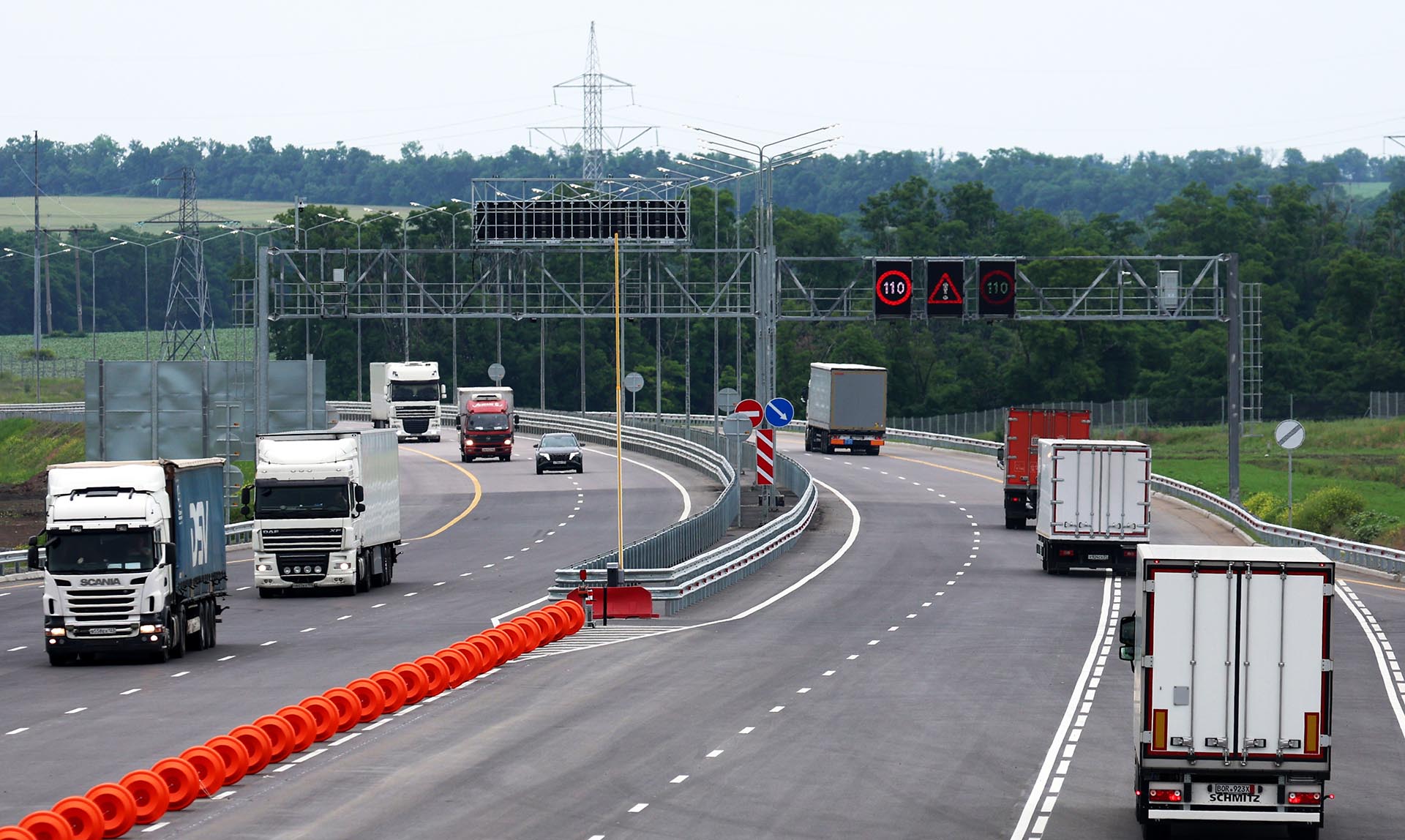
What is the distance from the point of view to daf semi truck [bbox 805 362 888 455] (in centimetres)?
8956

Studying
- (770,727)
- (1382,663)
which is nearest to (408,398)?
(1382,663)

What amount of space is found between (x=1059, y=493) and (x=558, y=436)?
128ft

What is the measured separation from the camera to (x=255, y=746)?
22094 mm

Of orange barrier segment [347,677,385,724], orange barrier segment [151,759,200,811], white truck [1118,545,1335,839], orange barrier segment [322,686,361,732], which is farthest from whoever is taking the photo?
orange barrier segment [347,677,385,724]

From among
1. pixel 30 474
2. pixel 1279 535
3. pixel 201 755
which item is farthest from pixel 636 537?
pixel 30 474

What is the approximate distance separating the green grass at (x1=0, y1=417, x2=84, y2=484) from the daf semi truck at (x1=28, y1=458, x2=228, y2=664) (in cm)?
7517

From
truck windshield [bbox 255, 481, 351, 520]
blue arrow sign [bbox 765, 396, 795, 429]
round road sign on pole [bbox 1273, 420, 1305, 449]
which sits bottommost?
truck windshield [bbox 255, 481, 351, 520]

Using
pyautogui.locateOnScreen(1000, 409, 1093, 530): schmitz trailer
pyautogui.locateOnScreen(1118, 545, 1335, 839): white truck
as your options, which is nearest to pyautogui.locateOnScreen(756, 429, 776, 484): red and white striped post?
pyautogui.locateOnScreen(1000, 409, 1093, 530): schmitz trailer

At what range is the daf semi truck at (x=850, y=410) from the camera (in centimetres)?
8956

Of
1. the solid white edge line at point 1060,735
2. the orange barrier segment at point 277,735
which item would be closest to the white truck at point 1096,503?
the solid white edge line at point 1060,735

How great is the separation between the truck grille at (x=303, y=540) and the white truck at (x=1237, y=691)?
88.6 ft

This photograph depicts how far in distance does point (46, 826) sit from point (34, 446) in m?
102

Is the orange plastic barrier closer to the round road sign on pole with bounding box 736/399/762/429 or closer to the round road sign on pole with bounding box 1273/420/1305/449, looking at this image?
the round road sign on pole with bounding box 736/399/762/429

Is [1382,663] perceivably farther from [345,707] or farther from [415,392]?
[415,392]
